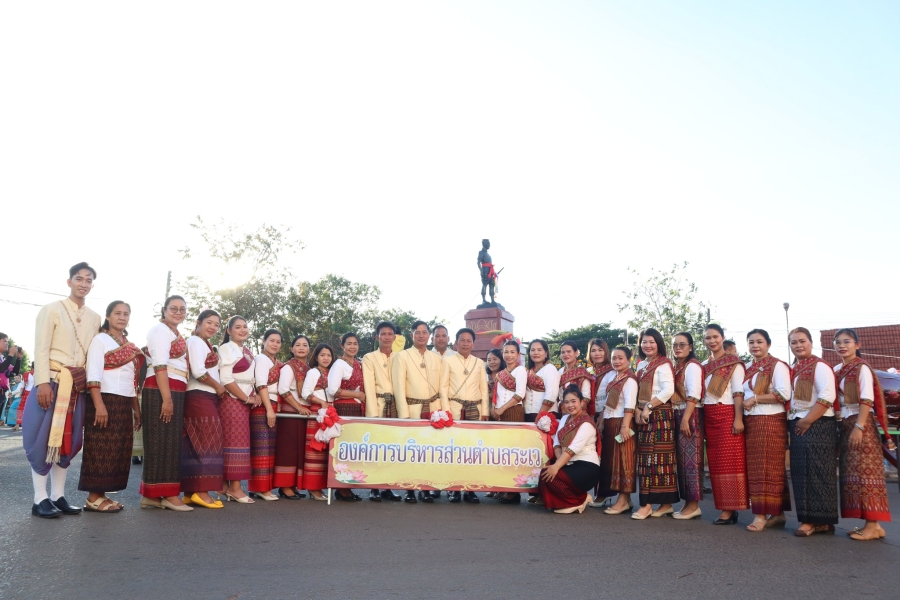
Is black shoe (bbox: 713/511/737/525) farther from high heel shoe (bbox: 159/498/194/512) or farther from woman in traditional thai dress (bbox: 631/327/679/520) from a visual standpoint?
high heel shoe (bbox: 159/498/194/512)

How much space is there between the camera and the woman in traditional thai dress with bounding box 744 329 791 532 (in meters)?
6.04

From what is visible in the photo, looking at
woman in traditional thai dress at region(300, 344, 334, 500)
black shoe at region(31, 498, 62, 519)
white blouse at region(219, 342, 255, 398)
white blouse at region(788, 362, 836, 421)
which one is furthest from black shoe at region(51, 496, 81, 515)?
white blouse at region(788, 362, 836, 421)

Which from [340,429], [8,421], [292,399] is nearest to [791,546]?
[340,429]

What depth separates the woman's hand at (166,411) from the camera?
20.2 ft

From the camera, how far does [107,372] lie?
5910mm

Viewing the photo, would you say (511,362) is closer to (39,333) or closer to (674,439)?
(674,439)

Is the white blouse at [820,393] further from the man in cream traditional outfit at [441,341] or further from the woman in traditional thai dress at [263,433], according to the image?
the woman in traditional thai dress at [263,433]

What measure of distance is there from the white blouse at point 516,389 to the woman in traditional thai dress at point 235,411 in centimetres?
265

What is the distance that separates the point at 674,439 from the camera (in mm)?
6609

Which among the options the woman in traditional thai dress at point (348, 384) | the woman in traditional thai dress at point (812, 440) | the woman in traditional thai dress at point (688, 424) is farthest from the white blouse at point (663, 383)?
the woman in traditional thai dress at point (348, 384)

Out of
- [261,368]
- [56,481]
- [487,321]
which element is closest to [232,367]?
[261,368]

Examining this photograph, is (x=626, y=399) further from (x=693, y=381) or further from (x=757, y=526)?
(x=757, y=526)

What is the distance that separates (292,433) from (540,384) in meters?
2.68

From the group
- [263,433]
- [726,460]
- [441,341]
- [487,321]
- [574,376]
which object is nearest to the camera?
[726,460]
